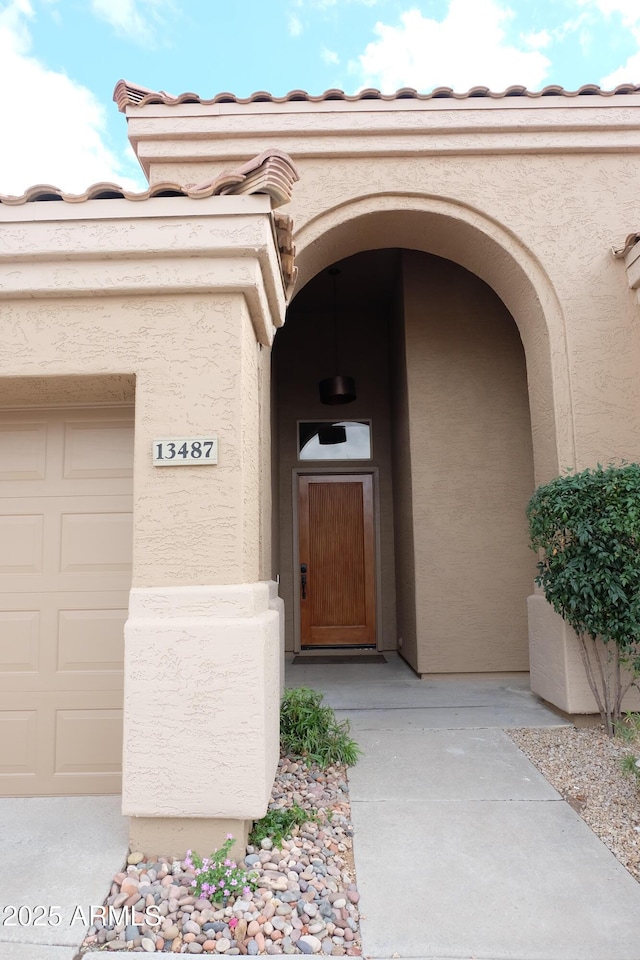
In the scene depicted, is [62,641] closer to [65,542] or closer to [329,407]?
[65,542]

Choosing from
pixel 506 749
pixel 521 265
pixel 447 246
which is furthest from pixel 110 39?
pixel 506 749

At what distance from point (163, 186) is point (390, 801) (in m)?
3.58

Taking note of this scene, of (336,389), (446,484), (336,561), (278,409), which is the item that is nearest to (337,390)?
(336,389)

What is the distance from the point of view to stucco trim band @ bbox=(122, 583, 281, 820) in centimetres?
284

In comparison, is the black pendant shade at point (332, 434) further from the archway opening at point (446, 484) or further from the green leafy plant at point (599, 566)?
the green leafy plant at point (599, 566)

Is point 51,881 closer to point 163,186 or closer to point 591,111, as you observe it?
point 163,186

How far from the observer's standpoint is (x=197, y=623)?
292 cm

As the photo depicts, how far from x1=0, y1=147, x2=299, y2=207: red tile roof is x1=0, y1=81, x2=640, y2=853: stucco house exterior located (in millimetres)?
16

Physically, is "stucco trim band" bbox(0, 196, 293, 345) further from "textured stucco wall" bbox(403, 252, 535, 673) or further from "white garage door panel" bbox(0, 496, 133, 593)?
"textured stucco wall" bbox(403, 252, 535, 673)

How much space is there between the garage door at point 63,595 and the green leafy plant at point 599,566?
311 centimetres

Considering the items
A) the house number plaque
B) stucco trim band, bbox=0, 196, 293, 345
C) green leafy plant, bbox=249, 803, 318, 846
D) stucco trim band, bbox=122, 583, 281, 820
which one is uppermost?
stucco trim band, bbox=0, 196, 293, 345

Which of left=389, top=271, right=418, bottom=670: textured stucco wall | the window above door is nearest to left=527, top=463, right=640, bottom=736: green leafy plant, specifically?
left=389, top=271, right=418, bottom=670: textured stucco wall

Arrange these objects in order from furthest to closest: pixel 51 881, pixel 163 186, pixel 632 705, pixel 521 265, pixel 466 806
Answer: pixel 521 265 → pixel 632 705 → pixel 466 806 → pixel 163 186 → pixel 51 881

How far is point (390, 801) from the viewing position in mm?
3551
